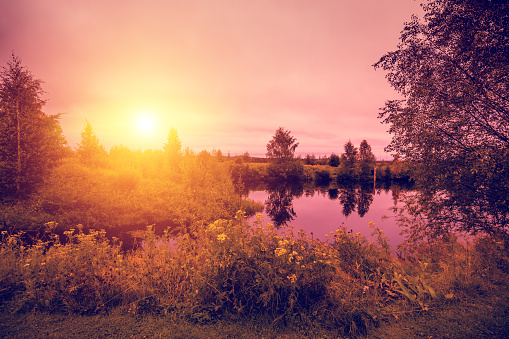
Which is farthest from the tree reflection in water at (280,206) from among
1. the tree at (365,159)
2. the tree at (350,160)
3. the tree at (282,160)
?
the tree at (365,159)

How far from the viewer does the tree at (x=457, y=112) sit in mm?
7102

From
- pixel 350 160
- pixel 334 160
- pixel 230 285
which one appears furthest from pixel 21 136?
pixel 334 160

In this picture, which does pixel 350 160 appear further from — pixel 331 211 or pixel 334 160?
pixel 331 211

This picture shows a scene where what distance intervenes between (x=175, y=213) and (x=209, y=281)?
17.2 meters

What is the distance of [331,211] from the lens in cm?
2945

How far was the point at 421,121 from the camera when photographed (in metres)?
8.71

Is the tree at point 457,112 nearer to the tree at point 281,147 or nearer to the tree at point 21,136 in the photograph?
the tree at point 21,136

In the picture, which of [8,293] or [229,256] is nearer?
[229,256]

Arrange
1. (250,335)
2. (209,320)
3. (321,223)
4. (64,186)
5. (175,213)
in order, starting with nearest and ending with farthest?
1. (250,335)
2. (209,320)
3. (64,186)
4. (175,213)
5. (321,223)

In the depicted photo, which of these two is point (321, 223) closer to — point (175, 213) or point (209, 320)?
point (175, 213)

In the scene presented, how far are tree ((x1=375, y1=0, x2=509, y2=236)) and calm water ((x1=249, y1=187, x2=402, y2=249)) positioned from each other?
341 inches

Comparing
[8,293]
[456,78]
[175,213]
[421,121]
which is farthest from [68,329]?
[175,213]

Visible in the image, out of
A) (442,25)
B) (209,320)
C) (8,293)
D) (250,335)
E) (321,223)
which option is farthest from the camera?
(321,223)

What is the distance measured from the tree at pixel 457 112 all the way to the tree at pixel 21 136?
26564 millimetres
